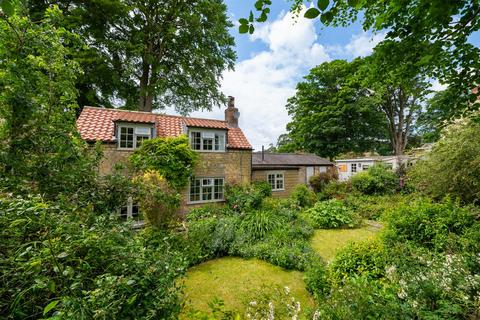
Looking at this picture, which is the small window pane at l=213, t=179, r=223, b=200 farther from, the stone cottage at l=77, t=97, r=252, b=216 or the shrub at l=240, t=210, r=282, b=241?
the shrub at l=240, t=210, r=282, b=241

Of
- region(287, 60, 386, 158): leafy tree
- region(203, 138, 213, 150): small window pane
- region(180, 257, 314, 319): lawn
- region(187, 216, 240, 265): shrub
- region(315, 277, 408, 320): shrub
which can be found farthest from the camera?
region(287, 60, 386, 158): leafy tree

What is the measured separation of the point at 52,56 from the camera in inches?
143

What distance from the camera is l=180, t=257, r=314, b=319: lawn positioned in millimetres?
4808

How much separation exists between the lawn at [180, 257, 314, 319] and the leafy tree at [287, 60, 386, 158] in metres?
23.4

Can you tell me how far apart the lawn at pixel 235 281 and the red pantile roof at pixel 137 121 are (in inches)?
298

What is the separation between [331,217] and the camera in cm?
1006

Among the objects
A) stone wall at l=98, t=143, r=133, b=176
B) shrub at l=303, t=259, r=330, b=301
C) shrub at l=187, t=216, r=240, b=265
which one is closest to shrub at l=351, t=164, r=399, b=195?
shrub at l=187, t=216, r=240, b=265

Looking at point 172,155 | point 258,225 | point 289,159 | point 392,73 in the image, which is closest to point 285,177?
point 289,159

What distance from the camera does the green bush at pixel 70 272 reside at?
4.80 feet

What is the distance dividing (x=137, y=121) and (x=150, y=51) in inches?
332

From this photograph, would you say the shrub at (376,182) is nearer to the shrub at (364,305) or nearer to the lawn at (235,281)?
the lawn at (235,281)

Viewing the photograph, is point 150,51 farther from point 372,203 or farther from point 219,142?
point 372,203

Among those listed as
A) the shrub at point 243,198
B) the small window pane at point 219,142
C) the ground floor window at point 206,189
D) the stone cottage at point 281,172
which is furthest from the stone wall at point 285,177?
the small window pane at point 219,142

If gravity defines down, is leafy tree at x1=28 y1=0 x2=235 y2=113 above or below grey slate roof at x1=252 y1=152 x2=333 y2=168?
above
